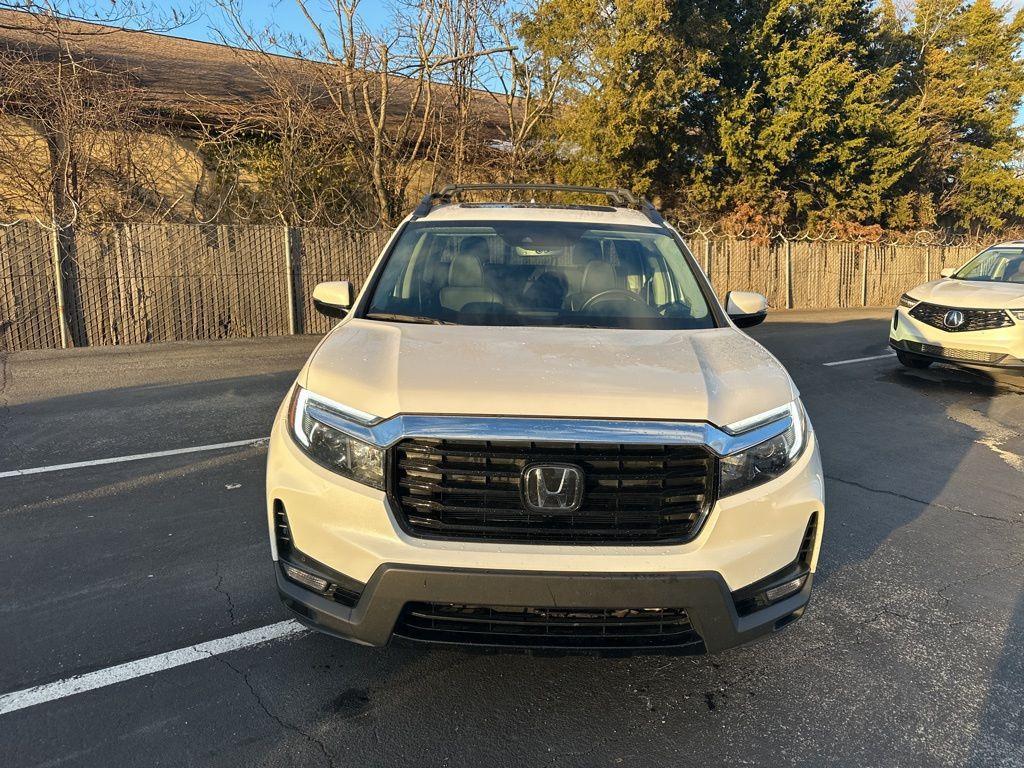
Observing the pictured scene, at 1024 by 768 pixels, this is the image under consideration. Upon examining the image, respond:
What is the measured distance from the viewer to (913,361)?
9281 millimetres

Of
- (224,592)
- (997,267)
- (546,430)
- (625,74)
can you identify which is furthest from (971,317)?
(625,74)

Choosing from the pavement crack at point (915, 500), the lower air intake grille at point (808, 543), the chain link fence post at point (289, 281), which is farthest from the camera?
the chain link fence post at point (289, 281)

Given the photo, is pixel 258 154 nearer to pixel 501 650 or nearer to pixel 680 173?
pixel 680 173

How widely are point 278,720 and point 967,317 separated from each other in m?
8.53

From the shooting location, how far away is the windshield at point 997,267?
8795mm

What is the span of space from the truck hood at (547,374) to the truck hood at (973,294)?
6595 millimetres

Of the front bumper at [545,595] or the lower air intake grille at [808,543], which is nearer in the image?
the front bumper at [545,595]

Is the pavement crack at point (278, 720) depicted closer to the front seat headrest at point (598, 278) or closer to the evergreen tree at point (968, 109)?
the front seat headrest at point (598, 278)

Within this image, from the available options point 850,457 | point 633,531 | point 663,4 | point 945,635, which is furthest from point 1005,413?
point 663,4

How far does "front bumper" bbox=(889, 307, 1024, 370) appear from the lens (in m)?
7.67

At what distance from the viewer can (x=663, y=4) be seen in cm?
1703

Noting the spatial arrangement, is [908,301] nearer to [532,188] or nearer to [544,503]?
[532,188]

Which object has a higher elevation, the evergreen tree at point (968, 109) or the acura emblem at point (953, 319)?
the evergreen tree at point (968, 109)

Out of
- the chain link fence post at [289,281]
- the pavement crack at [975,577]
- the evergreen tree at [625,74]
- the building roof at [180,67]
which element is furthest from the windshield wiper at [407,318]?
the evergreen tree at [625,74]
